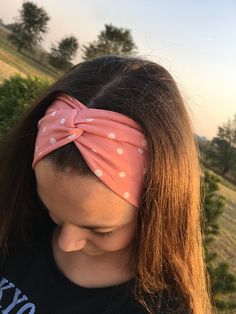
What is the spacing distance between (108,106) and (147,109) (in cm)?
13

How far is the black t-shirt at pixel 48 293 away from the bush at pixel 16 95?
11.7 feet

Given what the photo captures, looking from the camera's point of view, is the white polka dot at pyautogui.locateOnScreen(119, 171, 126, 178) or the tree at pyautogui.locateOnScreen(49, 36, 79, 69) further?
the tree at pyautogui.locateOnScreen(49, 36, 79, 69)

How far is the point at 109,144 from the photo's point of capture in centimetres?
147

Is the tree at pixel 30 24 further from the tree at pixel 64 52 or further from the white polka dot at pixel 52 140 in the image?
the white polka dot at pixel 52 140

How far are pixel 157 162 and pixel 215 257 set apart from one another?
134 inches

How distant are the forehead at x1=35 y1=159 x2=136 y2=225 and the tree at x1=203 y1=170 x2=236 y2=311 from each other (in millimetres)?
2640

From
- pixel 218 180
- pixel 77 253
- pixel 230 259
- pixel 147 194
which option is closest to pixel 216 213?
pixel 218 180

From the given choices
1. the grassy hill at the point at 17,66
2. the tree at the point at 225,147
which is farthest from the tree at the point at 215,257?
the tree at the point at 225,147

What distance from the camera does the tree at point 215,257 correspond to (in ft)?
13.9

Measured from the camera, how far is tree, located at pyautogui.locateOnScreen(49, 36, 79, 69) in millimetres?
67125

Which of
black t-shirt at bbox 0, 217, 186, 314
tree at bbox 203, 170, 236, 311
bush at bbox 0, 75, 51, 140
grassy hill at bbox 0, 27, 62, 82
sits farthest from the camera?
grassy hill at bbox 0, 27, 62, 82

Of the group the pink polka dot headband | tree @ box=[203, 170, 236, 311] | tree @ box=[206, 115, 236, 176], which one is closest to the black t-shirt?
the pink polka dot headband

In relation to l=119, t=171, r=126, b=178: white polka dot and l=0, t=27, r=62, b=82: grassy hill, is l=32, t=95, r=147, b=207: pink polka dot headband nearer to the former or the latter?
l=119, t=171, r=126, b=178: white polka dot

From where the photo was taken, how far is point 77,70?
1745 mm
